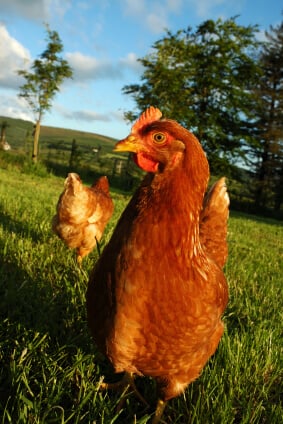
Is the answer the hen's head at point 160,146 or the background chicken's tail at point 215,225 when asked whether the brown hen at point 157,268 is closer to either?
the hen's head at point 160,146

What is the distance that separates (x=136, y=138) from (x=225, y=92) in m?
21.0

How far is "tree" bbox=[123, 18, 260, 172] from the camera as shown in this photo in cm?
1838

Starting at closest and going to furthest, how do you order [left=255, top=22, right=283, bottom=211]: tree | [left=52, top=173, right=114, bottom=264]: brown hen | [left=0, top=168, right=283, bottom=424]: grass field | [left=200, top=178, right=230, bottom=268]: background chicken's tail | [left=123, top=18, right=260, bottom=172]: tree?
[left=0, top=168, right=283, bottom=424]: grass field, [left=200, top=178, right=230, bottom=268]: background chicken's tail, [left=52, top=173, right=114, bottom=264]: brown hen, [left=123, top=18, right=260, bottom=172]: tree, [left=255, top=22, right=283, bottom=211]: tree

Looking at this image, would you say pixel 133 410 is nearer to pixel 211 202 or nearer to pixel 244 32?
pixel 211 202

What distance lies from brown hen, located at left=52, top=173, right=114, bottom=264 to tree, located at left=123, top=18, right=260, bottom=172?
13.9 m

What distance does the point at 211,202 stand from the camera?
10.6 ft

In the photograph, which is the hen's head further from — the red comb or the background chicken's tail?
the background chicken's tail

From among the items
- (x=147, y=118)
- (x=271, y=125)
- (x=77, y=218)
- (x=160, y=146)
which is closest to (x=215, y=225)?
(x=147, y=118)

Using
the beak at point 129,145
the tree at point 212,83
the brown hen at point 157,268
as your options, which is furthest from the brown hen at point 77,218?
the tree at point 212,83

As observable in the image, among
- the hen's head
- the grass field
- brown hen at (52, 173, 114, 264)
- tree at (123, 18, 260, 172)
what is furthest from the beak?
tree at (123, 18, 260, 172)

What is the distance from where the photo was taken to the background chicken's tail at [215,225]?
291cm

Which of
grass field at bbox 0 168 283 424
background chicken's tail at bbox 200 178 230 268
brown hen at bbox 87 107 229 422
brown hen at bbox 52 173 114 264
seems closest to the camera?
brown hen at bbox 87 107 229 422

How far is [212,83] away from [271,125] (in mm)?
8036

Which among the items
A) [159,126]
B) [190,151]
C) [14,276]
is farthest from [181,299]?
[14,276]
